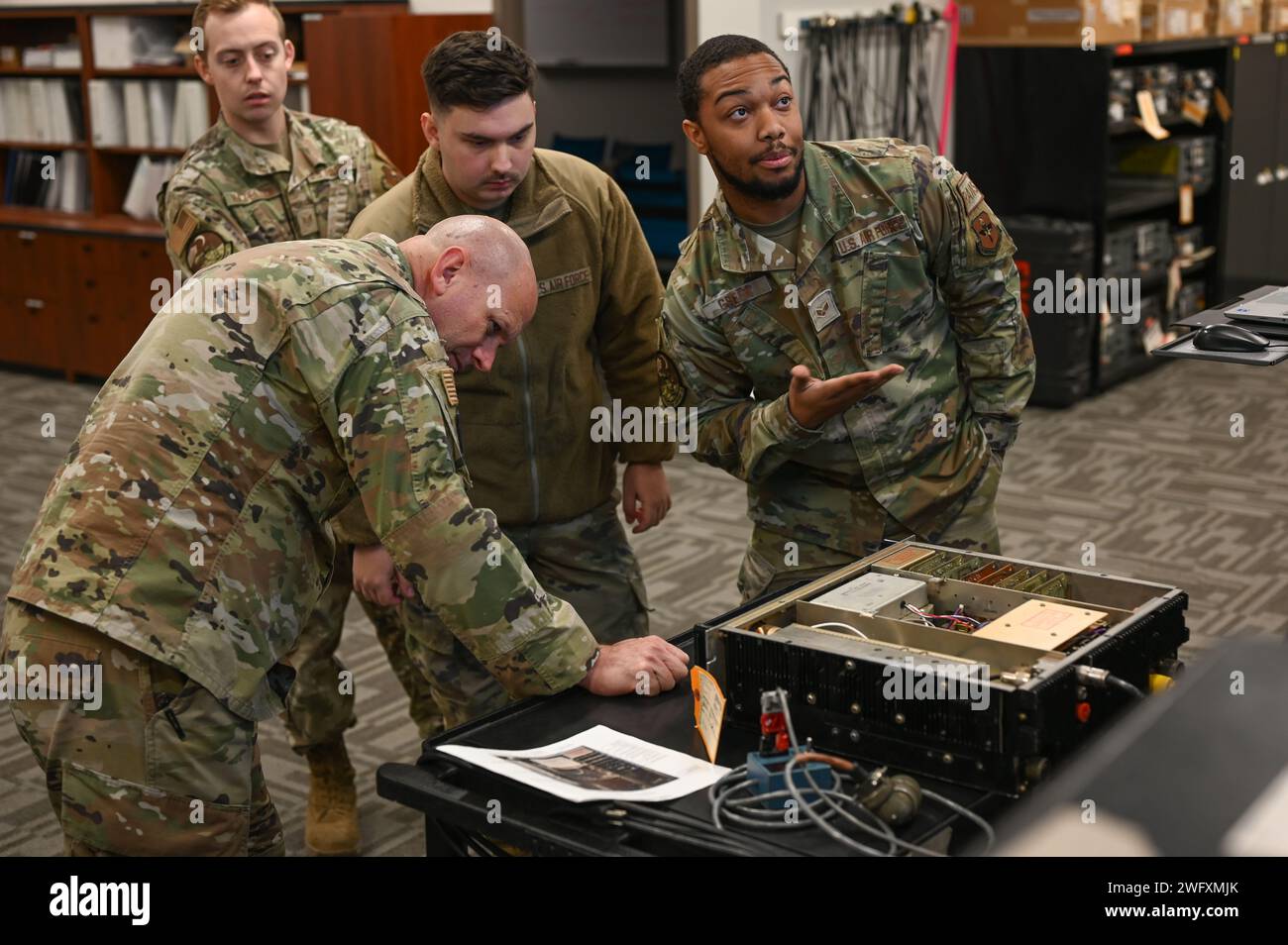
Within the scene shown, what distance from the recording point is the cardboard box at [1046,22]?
18.6ft

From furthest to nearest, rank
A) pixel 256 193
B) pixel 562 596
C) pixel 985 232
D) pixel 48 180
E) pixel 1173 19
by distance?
pixel 48 180, pixel 1173 19, pixel 256 193, pixel 562 596, pixel 985 232

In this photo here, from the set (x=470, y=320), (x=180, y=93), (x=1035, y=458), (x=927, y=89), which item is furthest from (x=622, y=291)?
(x=180, y=93)

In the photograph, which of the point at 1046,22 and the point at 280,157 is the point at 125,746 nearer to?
the point at 280,157

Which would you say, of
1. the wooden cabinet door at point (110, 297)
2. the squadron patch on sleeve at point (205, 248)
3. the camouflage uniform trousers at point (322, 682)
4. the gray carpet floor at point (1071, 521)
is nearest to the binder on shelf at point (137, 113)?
the wooden cabinet door at point (110, 297)

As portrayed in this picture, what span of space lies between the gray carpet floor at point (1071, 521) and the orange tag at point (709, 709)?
1.29 metres

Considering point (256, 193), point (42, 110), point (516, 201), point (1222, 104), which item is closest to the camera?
point (516, 201)

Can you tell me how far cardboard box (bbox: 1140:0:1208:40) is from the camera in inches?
237

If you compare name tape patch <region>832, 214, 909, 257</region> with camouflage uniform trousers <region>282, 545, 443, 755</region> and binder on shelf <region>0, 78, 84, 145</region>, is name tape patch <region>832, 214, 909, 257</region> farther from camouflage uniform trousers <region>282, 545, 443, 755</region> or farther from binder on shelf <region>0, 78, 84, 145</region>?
binder on shelf <region>0, 78, 84, 145</region>

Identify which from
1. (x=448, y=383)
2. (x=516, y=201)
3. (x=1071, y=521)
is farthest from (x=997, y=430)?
(x=1071, y=521)

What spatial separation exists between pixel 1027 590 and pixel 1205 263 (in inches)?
220

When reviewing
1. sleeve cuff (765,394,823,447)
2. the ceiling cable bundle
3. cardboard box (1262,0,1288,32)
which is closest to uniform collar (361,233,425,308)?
sleeve cuff (765,394,823,447)

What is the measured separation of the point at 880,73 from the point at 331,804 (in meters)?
4.15

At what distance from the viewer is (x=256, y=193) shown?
9.87 feet
